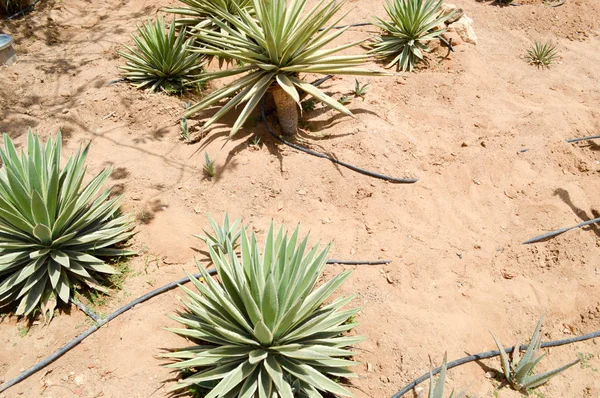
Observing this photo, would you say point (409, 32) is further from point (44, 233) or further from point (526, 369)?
point (44, 233)

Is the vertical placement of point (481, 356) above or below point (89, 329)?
above

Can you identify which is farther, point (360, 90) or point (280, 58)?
point (360, 90)

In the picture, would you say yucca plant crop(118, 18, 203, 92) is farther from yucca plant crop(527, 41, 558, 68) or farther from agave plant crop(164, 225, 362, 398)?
yucca plant crop(527, 41, 558, 68)

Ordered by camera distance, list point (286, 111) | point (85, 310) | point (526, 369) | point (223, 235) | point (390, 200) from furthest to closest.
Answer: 1. point (286, 111)
2. point (390, 200)
3. point (223, 235)
4. point (85, 310)
5. point (526, 369)

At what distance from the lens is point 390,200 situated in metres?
3.63

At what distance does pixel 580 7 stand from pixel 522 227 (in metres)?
5.14

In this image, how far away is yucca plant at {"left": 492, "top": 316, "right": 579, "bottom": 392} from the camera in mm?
2414

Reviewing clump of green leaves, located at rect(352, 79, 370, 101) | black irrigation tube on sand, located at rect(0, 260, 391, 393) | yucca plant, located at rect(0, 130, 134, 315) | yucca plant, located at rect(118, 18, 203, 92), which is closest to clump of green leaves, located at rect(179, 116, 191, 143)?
yucca plant, located at rect(118, 18, 203, 92)

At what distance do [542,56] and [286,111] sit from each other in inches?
145

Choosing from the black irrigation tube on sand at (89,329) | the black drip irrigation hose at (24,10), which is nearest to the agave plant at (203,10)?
the black drip irrigation hose at (24,10)

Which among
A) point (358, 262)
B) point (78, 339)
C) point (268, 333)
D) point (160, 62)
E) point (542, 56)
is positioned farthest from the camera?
point (542, 56)

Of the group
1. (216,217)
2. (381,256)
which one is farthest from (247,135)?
(381,256)

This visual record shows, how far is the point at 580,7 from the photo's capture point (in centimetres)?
662

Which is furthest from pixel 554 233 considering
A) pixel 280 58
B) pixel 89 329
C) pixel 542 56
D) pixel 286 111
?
pixel 89 329
